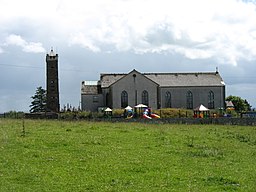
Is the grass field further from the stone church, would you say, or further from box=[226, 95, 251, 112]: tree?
box=[226, 95, 251, 112]: tree

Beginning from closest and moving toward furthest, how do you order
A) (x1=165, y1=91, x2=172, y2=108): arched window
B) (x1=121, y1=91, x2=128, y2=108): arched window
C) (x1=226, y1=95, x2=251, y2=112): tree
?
1. (x1=121, y1=91, x2=128, y2=108): arched window
2. (x1=165, y1=91, x2=172, y2=108): arched window
3. (x1=226, y1=95, x2=251, y2=112): tree

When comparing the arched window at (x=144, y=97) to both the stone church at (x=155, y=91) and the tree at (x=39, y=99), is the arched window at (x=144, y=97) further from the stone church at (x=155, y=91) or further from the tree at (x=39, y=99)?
the tree at (x=39, y=99)

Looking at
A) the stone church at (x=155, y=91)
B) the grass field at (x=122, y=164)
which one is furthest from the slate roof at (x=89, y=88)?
the grass field at (x=122, y=164)

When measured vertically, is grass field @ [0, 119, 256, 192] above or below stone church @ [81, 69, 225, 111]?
below

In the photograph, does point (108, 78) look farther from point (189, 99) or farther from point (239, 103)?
point (239, 103)

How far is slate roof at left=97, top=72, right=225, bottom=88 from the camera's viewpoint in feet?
330

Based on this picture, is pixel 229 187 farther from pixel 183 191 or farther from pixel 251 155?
pixel 251 155

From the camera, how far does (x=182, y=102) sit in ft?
330

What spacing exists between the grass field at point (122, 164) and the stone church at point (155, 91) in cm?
7060

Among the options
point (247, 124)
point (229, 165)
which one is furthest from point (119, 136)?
point (247, 124)

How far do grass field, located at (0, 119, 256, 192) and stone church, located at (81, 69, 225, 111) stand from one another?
70.6 m

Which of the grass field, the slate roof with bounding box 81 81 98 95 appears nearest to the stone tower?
the slate roof with bounding box 81 81 98 95

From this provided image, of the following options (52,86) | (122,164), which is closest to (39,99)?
(52,86)

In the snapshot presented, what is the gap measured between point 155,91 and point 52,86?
2138cm
